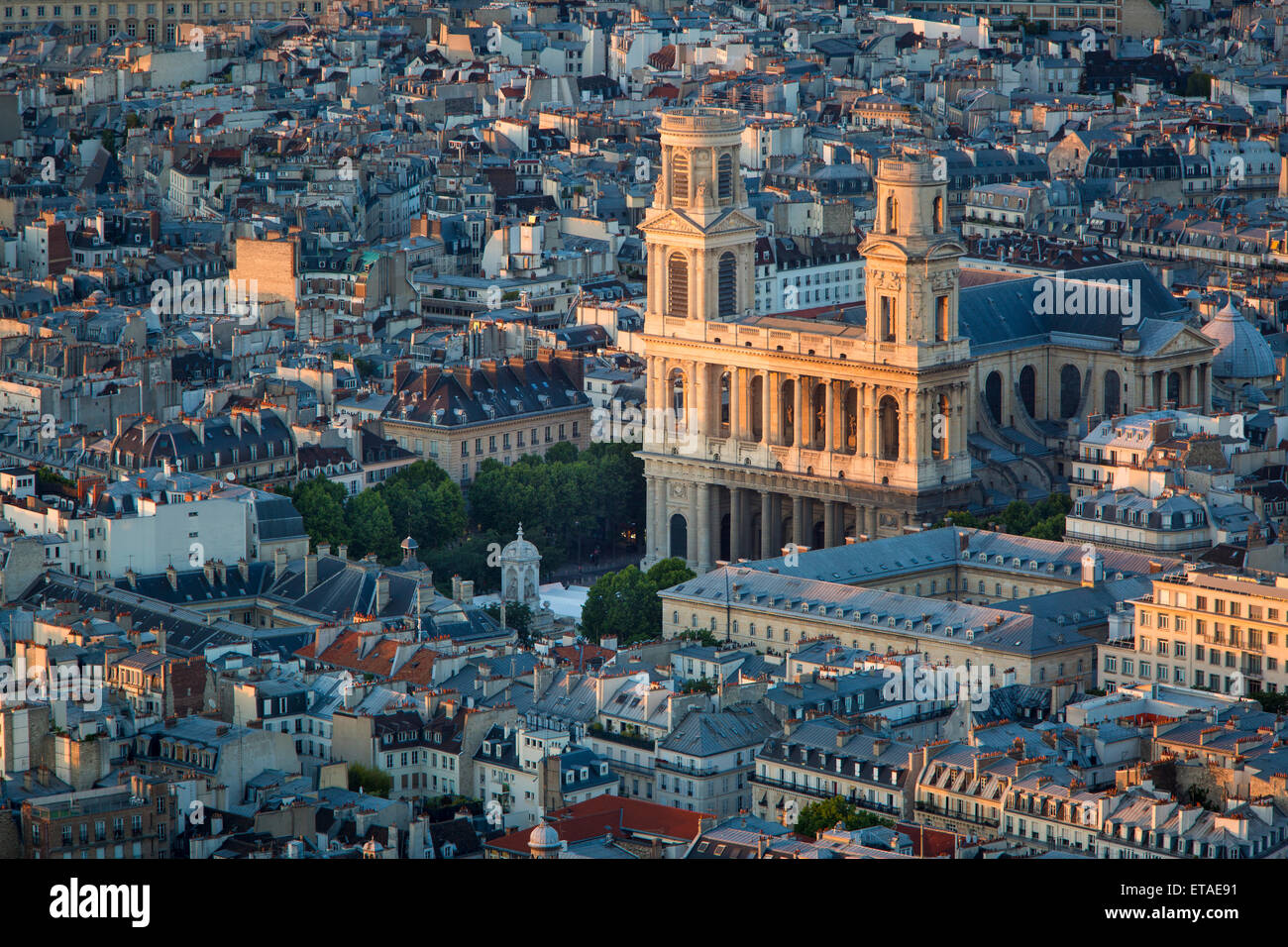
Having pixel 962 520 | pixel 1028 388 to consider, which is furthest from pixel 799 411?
pixel 1028 388

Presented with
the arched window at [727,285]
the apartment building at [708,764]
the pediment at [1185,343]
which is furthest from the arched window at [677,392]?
the apartment building at [708,764]

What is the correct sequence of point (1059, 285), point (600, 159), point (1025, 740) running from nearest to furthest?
point (1025, 740) → point (1059, 285) → point (600, 159)

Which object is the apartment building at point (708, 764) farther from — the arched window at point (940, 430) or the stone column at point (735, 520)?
the stone column at point (735, 520)

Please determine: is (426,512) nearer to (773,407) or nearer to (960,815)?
(773,407)
